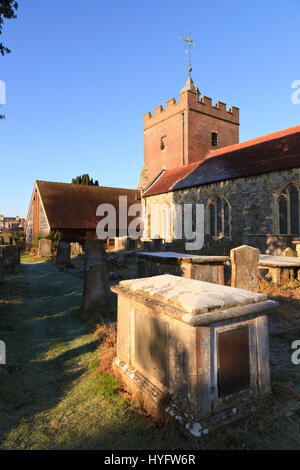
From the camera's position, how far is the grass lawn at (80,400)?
2.21 metres

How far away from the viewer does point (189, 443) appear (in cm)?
213

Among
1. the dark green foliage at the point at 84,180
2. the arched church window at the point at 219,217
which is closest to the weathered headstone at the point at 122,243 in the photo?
the arched church window at the point at 219,217

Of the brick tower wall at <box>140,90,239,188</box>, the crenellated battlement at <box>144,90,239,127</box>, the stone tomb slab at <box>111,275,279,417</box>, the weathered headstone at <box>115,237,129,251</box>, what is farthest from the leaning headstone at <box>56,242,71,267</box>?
the crenellated battlement at <box>144,90,239,127</box>

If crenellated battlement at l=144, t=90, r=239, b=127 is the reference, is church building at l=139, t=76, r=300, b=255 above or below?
Result: below

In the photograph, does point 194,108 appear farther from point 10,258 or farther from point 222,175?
point 10,258

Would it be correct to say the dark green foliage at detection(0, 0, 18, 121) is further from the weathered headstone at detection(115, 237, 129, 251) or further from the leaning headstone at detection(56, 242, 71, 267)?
the weathered headstone at detection(115, 237, 129, 251)

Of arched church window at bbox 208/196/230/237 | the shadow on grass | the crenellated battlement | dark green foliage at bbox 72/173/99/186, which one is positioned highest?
the crenellated battlement

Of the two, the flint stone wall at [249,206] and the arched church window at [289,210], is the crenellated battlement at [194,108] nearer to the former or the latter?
the flint stone wall at [249,206]

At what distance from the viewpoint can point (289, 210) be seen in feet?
44.5

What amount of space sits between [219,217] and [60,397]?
15524 mm

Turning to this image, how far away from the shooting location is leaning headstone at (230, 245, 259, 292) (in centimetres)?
652

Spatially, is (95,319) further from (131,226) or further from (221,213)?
(131,226)

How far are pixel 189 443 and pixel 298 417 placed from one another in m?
1.14
